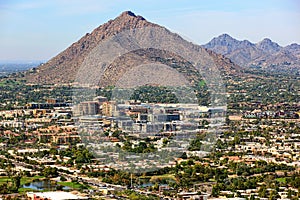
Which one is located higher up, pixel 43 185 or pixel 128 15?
pixel 128 15

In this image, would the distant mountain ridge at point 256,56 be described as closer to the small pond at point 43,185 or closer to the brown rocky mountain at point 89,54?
the brown rocky mountain at point 89,54

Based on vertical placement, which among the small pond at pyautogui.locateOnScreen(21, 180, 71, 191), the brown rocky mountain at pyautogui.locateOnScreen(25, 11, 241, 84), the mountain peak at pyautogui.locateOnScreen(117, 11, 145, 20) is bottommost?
the small pond at pyautogui.locateOnScreen(21, 180, 71, 191)

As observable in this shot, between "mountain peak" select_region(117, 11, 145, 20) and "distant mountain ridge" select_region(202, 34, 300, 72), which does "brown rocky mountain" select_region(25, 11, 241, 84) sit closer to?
"mountain peak" select_region(117, 11, 145, 20)

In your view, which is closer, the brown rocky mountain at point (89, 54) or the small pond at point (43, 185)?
the small pond at point (43, 185)

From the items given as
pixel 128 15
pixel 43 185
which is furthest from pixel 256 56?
pixel 43 185

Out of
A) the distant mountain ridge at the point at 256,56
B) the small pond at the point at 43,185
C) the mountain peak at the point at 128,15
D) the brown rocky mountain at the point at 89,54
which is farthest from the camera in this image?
the distant mountain ridge at the point at 256,56

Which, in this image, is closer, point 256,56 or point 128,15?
point 128,15

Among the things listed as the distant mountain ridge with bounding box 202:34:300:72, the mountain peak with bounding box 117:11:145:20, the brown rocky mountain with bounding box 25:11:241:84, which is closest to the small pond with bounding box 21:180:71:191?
the brown rocky mountain with bounding box 25:11:241:84

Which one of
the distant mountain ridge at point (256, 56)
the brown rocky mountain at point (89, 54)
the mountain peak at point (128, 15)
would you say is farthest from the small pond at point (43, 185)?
the distant mountain ridge at point (256, 56)

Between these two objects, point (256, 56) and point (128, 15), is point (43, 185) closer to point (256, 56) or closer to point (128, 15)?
point (128, 15)

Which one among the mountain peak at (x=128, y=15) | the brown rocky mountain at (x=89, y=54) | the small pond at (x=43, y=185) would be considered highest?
the mountain peak at (x=128, y=15)

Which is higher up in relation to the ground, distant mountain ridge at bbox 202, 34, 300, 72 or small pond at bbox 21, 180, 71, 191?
distant mountain ridge at bbox 202, 34, 300, 72
